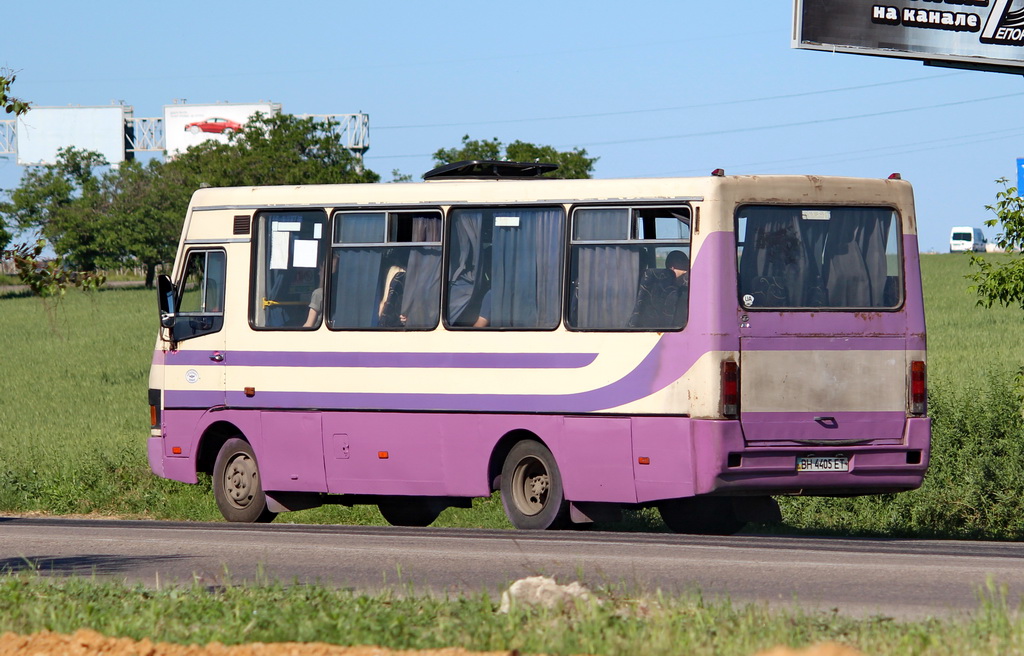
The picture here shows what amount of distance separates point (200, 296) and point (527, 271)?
4040mm

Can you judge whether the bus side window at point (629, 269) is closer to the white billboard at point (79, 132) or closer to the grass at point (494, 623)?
the grass at point (494, 623)

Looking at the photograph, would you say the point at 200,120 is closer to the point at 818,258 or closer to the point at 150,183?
the point at 150,183

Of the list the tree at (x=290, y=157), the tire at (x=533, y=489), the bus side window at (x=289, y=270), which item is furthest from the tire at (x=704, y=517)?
the tree at (x=290, y=157)

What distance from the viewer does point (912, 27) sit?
76.4ft

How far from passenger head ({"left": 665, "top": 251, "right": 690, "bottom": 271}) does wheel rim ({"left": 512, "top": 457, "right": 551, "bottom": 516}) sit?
2.16 metres

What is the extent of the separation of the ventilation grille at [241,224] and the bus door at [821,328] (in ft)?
17.6

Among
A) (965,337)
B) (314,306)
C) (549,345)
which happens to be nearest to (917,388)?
(549,345)

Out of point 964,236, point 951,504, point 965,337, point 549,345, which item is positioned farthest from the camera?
point 964,236

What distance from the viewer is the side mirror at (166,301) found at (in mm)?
16125

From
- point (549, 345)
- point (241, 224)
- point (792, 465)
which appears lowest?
point (792, 465)

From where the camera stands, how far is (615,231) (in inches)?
525

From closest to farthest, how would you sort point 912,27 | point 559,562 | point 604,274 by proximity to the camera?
point 559,562, point 604,274, point 912,27

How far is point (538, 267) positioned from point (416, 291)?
1.33m

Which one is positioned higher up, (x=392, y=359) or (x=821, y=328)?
(x=821, y=328)
